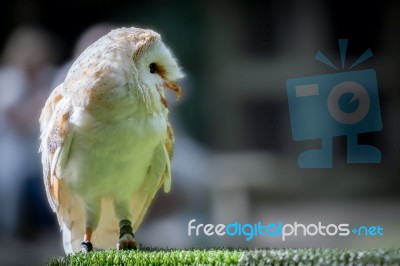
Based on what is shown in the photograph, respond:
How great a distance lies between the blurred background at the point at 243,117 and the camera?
86.1 inches

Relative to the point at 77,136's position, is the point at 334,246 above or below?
below

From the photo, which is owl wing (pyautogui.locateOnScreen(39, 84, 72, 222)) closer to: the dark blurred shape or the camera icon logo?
the dark blurred shape

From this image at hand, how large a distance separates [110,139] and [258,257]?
60 centimetres

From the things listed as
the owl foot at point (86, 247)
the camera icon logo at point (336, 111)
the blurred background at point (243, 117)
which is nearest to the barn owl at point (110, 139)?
the owl foot at point (86, 247)

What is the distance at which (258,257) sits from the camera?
1.47 m

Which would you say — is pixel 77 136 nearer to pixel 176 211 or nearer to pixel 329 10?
pixel 176 211

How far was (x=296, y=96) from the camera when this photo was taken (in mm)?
2240

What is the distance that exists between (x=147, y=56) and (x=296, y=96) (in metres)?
0.60

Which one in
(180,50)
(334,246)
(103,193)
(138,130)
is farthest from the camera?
(180,50)

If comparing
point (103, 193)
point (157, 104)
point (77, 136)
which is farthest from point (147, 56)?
point (103, 193)

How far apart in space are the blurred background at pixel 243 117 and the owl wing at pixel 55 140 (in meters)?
0.23

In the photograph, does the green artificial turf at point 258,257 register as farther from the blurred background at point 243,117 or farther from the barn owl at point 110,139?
the blurred background at point 243,117

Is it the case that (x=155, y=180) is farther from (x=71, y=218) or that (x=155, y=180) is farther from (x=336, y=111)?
(x=336, y=111)

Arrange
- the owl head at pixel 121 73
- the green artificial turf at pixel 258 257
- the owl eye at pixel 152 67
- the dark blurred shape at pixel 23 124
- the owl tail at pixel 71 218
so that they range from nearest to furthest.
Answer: the green artificial turf at pixel 258 257, the owl head at pixel 121 73, the owl eye at pixel 152 67, the owl tail at pixel 71 218, the dark blurred shape at pixel 23 124
